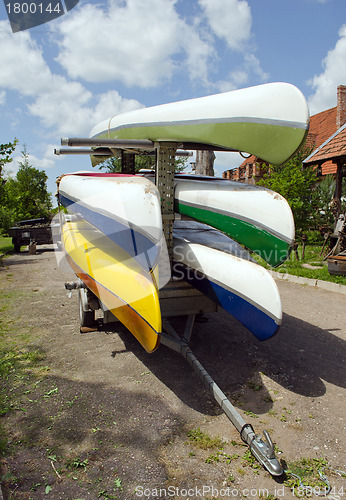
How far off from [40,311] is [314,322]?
4175 millimetres

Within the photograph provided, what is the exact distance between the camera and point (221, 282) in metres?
3.21

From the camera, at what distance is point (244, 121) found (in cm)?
320

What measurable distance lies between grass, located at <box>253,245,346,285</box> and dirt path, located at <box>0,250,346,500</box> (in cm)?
282

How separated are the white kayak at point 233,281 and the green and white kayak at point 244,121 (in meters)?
1.02

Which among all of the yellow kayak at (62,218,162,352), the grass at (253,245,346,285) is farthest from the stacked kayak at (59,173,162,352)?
the grass at (253,245,346,285)

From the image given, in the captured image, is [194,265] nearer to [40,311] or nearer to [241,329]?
[241,329]

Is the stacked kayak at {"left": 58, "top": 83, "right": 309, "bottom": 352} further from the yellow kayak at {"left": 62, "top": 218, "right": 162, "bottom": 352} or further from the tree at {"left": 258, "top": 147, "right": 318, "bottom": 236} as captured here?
the tree at {"left": 258, "top": 147, "right": 318, "bottom": 236}

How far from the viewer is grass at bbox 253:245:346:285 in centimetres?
766

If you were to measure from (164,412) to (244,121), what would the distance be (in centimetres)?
263

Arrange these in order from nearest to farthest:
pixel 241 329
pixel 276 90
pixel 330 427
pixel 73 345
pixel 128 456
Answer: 1. pixel 128 456
2. pixel 330 427
3. pixel 276 90
4. pixel 73 345
5. pixel 241 329

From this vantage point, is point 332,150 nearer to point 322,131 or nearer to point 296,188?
point 296,188

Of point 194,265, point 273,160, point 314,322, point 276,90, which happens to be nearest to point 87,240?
point 194,265

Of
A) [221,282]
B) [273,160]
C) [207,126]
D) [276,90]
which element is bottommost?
[221,282]

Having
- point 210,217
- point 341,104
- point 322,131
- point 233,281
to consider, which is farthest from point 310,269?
point 322,131
